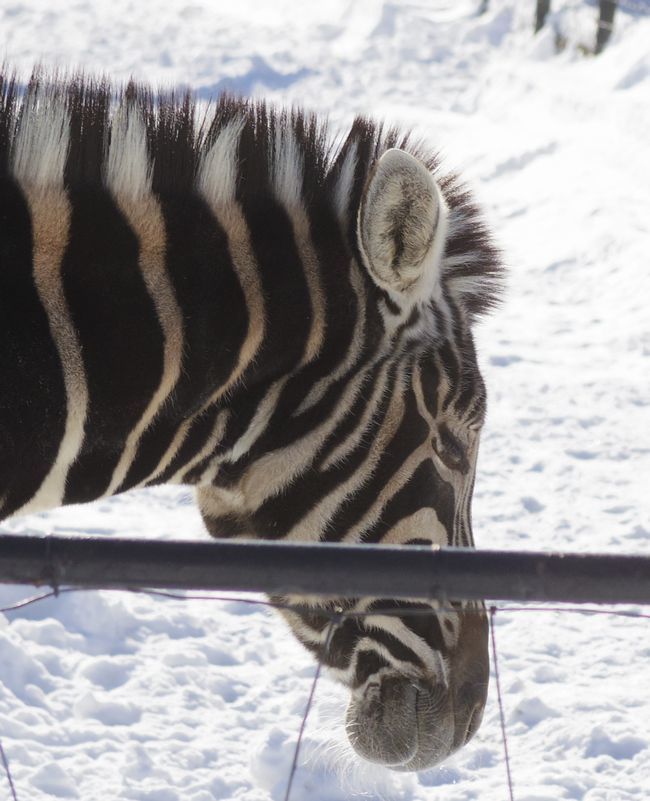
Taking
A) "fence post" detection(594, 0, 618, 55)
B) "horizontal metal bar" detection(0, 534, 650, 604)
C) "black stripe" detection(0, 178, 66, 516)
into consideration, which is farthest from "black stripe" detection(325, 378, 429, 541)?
"fence post" detection(594, 0, 618, 55)

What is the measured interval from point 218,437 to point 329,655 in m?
0.61

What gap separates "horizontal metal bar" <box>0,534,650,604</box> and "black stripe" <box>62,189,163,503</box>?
0.63 m

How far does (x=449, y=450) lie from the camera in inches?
97.8

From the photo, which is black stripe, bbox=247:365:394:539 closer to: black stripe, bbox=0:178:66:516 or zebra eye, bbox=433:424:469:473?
zebra eye, bbox=433:424:469:473

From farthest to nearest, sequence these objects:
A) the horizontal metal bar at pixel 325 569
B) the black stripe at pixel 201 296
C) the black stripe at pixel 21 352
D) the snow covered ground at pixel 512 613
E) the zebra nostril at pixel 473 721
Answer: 1. the snow covered ground at pixel 512 613
2. the zebra nostril at pixel 473 721
3. the black stripe at pixel 201 296
4. the black stripe at pixel 21 352
5. the horizontal metal bar at pixel 325 569

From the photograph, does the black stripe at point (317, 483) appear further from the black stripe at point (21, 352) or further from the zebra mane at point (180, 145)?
the black stripe at point (21, 352)

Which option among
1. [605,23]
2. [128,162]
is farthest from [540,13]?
[128,162]

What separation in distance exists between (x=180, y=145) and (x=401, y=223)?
486mm

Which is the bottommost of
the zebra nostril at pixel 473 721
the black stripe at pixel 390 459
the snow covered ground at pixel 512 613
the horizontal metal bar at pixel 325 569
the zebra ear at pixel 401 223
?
the snow covered ground at pixel 512 613

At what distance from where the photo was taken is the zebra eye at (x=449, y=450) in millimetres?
2459

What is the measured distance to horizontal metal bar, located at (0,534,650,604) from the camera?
1.62 metres

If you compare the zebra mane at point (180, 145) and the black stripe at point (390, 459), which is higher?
the zebra mane at point (180, 145)

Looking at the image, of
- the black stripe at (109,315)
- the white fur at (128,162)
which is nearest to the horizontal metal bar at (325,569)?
the black stripe at (109,315)

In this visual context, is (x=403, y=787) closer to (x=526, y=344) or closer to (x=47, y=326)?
(x=47, y=326)
